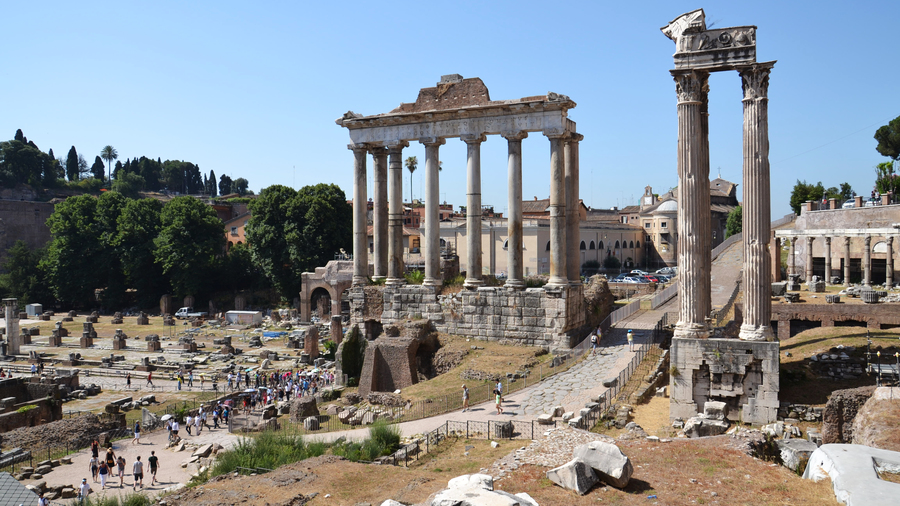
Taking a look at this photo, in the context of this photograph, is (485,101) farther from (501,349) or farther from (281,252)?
(281,252)

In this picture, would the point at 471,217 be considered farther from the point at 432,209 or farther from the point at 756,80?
the point at 756,80

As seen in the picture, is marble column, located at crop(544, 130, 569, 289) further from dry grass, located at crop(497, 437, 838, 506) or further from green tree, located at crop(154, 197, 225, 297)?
green tree, located at crop(154, 197, 225, 297)

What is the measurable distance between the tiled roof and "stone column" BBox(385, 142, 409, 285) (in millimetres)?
19293

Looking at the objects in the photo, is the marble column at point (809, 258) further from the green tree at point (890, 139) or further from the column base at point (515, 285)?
the column base at point (515, 285)

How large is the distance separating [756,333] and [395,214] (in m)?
16.6

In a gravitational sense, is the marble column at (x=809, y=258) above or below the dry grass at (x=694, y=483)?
above

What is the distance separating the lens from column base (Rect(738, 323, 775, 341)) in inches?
663

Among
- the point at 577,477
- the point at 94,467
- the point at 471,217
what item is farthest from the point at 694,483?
the point at 471,217

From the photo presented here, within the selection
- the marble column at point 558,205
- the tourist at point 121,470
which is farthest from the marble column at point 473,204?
the tourist at point 121,470

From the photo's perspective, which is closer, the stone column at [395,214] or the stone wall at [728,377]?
the stone wall at [728,377]

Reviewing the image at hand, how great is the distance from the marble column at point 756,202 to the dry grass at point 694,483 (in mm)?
4821

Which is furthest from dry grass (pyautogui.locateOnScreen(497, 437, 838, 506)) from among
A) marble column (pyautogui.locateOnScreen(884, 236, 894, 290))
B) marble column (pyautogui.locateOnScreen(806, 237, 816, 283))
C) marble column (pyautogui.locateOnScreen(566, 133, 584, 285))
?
marble column (pyautogui.locateOnScreen(806, 237, 816, 283))

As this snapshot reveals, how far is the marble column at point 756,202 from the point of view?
17.0 metres

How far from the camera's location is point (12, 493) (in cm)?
1057
